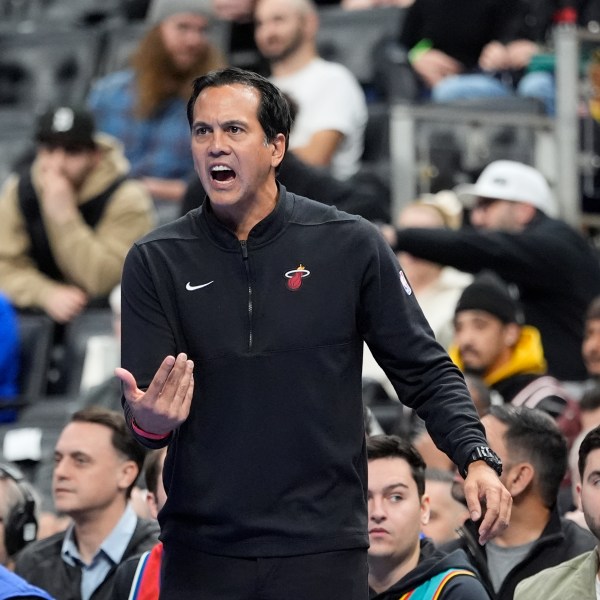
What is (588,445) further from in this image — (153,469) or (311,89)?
(311,89)

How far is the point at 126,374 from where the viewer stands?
3277mm

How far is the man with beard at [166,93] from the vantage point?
368 inches

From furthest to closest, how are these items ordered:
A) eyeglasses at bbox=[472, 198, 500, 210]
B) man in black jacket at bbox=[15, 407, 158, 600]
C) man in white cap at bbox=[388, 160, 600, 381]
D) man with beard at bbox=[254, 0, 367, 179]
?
man with beard at bbox=[254, 0, 367, 179]
eyeglasses at bbox=[472, 198, 500, 210]
man in white cap at bbox=[388, 160, 600, 381]
man in black jacket at bbox=[15, 407, 158, 600]

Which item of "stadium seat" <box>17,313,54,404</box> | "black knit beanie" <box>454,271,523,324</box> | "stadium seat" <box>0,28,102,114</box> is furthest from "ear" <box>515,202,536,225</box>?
"stadium seat" <box>0,28,102,114</box>

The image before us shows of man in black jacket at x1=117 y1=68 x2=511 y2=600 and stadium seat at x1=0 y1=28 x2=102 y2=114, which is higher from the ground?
stadium seat at x1=0 y1=28 x2=102 y2=114

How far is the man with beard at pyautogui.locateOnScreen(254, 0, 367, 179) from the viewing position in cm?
889

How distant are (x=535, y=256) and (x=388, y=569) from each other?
3.23 meters

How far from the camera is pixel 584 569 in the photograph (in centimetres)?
434

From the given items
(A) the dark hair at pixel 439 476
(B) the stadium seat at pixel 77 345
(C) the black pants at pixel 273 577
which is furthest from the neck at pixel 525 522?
(B) the stadium seat at pixel 77 345

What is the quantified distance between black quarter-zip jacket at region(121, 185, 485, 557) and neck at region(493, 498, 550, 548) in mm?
1577

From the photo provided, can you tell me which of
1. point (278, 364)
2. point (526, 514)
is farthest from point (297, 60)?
point (278, 364)

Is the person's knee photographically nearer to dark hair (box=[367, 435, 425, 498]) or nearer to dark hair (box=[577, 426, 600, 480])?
dark hair (box=[367, 435, 425, 498])

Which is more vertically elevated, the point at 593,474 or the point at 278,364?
the point at 278,364

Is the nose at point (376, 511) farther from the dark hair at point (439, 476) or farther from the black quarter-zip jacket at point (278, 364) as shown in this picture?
the black quarter-zip jacket at point (278, 364)
